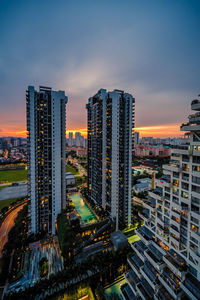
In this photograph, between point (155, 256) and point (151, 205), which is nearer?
point (155, 256)

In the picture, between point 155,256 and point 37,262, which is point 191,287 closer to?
point 155,256

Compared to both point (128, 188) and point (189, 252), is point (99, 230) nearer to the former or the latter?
point (128, 188)

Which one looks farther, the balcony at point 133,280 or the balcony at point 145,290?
the balcony at point 133,280

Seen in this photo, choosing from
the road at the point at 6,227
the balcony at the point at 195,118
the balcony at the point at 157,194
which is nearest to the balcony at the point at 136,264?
the balcony at the point at 157,194

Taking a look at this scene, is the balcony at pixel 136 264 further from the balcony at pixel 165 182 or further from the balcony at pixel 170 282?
the balcony at pixel 165 182

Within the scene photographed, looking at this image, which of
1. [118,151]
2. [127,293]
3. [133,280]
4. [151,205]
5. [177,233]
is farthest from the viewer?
[118,151]

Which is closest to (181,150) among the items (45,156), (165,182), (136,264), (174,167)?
(174,167)
